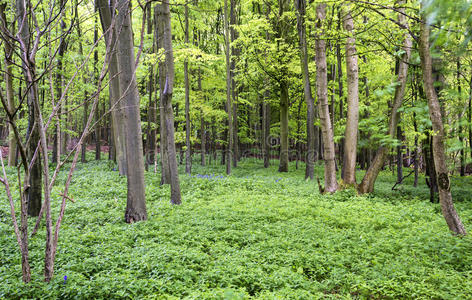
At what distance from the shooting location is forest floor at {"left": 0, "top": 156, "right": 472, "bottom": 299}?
356 cm

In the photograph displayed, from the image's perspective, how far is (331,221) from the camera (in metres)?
6.69

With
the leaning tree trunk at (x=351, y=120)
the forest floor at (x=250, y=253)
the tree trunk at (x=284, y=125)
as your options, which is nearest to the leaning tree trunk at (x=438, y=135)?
the forest floor at (x=250, y=253)

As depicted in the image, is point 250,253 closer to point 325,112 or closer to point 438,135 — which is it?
point 438,135

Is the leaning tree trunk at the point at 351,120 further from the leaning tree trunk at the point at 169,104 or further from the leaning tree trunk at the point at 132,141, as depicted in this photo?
the leaning tree trunk at the point at 132,141

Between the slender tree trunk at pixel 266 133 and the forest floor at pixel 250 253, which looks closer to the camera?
the forest floor at pixel 250 253

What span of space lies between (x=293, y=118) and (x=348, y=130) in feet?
→ 43.9

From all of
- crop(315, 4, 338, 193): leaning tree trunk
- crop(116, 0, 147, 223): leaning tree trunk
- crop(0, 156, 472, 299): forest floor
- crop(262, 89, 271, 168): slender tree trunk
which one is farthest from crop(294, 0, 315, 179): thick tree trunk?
crop(116, 0, 147, 223): leaning tree trunk

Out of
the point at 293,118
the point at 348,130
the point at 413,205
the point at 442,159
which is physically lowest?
the point at 413,205

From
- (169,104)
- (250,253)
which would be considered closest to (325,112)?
(169,104)

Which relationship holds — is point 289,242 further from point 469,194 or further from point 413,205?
point 469,194

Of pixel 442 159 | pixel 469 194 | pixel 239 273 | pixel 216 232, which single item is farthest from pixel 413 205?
pixel 239 273

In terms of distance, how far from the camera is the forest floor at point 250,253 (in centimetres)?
356

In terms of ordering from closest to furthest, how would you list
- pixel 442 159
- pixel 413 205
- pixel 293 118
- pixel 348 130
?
pixel 442 159 < pixel 413 205 < pixel 348 130 < pixel 293 118

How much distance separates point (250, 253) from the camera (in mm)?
4742
